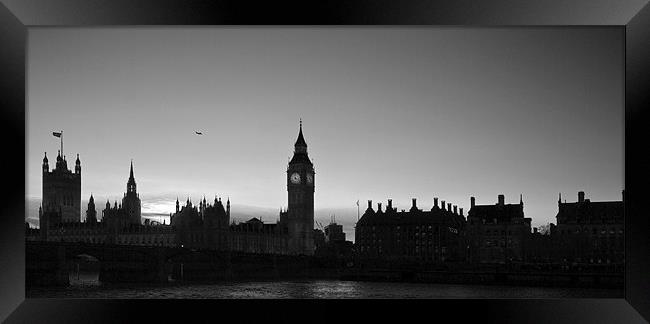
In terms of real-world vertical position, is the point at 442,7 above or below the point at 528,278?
above

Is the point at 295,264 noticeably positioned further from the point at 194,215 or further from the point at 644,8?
the point at 644,8

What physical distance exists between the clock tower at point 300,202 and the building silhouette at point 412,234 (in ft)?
33.8

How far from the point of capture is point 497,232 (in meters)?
46.4

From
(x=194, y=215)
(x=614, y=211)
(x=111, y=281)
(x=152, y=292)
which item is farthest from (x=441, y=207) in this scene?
(x=152, y=292)

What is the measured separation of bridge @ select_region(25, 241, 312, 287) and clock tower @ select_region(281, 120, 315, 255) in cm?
1906

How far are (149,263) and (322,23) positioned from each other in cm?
2950

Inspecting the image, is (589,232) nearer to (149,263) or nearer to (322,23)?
(149,263)

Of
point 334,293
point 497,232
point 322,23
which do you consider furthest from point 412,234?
point 322,23

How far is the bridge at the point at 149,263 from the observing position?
29.0m

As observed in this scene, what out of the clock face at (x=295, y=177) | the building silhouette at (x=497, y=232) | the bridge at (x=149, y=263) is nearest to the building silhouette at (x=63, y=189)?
the clock face at (x=295, y=177)

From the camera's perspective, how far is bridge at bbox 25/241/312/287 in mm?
28984

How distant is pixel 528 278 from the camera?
1288 inches

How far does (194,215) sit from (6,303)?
1857 inches

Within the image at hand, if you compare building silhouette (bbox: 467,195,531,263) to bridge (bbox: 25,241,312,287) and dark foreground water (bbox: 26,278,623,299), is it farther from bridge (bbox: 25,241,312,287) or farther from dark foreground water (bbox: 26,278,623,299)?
dark foreground water (bbox: 26,278,623,299)
